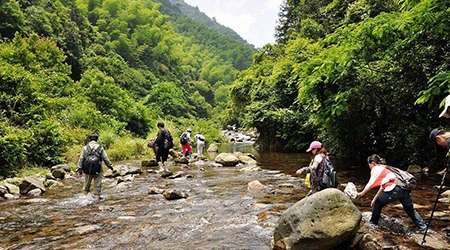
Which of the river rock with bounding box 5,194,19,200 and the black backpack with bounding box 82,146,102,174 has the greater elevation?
the black backpack with bounding box 82,146,102,174

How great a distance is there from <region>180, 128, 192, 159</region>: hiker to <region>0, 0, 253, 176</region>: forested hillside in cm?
377

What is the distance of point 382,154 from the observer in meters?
13.3

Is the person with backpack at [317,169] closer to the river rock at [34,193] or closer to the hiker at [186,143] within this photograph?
the river rock at [34,193]

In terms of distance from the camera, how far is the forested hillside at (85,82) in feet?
46.4

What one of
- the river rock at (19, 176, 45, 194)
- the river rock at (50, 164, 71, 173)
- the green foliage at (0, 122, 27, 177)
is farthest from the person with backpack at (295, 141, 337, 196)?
the river rock at (50, 164, 71, 173)

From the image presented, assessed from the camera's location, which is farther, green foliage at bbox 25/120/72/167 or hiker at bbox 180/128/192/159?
hiker at bbox 180/128/192/159

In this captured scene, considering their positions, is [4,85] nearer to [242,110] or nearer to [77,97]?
[77,97]

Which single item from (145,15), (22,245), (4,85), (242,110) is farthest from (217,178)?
(145,15)

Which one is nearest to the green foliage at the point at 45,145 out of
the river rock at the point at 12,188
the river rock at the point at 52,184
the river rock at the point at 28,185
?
the river rock at the point at 52,184

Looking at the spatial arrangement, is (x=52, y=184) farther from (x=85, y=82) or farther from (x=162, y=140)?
(x=85, y=82)

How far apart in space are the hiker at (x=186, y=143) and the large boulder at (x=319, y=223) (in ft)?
38.4

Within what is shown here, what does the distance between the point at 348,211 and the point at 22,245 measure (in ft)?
17.4

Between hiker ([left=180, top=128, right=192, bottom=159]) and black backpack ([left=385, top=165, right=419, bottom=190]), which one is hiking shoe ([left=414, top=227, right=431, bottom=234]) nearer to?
black backpack ([left=385, top=165, right=419, bottom=190])

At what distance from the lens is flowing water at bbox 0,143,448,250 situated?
17.5ft
